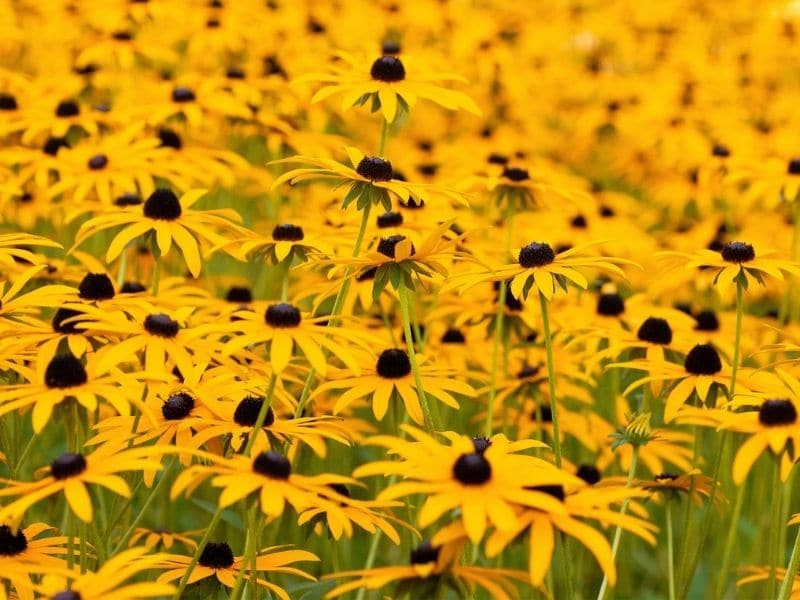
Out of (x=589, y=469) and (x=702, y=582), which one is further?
(x=702, y=582)

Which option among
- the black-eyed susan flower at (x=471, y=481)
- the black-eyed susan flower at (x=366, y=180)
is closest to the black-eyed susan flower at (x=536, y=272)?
the black-eyed susan flower at (x=366, y=180)

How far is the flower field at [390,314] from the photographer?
2.35m

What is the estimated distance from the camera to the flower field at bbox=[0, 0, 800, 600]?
2.35 meters

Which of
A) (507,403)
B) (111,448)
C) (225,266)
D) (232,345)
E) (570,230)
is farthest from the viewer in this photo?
(225,266)

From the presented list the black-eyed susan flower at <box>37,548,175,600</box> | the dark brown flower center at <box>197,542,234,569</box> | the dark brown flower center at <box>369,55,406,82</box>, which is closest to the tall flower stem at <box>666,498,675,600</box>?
the dark brown flower center at <box>197,542,234,569</box>

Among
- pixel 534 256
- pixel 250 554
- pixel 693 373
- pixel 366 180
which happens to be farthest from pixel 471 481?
pixel 693 373

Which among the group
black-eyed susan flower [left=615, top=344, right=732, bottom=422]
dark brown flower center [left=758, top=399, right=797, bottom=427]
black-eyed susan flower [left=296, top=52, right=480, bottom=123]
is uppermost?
black-eyed susan flower [left=296, top=52, right=480, bottom=123]

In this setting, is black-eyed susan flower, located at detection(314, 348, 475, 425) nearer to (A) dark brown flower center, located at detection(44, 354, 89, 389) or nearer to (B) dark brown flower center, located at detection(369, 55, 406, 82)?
(A) dark brown flower center, located at detection(44, 354, 89, 389)

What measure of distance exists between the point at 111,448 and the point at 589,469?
1.42 m

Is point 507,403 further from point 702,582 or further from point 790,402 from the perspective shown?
point 790,402

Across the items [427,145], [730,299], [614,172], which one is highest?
[614,172]

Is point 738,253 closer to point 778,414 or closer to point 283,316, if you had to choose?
point 778,414

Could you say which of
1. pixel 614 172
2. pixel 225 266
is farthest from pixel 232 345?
pixel 614 172

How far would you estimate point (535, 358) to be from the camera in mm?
4375
